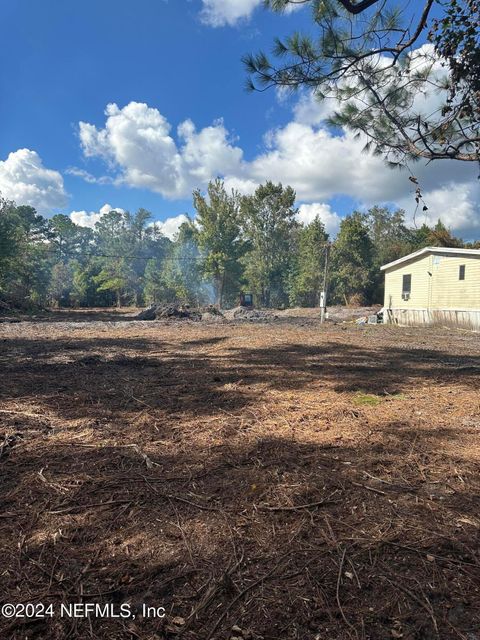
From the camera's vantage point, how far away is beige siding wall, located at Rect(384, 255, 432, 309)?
18062mm

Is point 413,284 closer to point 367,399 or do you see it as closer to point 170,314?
point 170,314

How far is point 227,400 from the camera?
15.2ft

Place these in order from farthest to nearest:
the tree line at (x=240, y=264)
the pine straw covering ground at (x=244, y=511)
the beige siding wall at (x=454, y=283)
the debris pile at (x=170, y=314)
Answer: the tree line at (x=240, y=264), the debris pile at (x=170, y=314), the beige siding wall at (x=454, y=283), the pine straw covering ground at (x=244, y=511)

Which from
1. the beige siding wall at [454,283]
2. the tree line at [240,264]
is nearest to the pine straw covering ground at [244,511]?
the beige siding wall at [454,283]

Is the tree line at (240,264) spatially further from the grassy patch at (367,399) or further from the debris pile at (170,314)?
the grassy patch at (367,399)

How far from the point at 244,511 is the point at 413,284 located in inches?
757

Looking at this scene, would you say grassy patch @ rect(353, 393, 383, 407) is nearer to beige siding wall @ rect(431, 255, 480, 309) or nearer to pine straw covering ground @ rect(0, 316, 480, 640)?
pine straw covering ground @ rect(0, 316, 480, 640)

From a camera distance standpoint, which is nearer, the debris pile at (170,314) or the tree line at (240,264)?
the debris pile at (170,314)

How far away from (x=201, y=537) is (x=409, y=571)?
1009mm

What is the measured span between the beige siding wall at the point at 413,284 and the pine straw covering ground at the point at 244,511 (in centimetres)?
1491

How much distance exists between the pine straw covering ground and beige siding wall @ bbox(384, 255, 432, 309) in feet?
48.9

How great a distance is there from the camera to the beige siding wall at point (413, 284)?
18.1 meters

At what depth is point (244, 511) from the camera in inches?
85.4

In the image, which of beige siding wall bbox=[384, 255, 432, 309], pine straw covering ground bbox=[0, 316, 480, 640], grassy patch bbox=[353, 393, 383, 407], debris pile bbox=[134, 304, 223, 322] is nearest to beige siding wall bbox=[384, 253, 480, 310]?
beige siding wall bbox=[384, 255, 432, 309]
